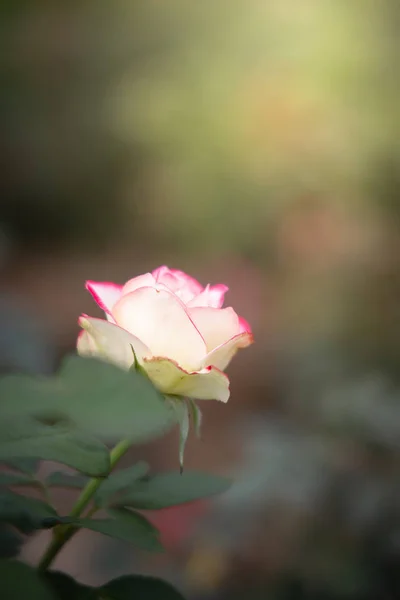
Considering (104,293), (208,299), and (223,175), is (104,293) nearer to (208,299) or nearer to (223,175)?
(208,299)

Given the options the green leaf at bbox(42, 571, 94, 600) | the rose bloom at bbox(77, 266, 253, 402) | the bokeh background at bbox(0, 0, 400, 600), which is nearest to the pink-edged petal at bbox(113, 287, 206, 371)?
the rose bloom at bbox(77, 266, 253, 402)

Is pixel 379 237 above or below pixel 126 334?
below

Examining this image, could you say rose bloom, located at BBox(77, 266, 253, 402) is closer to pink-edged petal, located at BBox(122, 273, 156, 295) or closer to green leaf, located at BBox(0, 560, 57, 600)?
pink-edged petal, located at BBox(122, 273, 156, 295)

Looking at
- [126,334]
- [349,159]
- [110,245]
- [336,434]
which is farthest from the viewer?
[110,245]

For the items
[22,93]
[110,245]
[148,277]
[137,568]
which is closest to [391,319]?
[137,568]

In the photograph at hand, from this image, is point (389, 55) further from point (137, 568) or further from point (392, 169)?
point (137, 568)

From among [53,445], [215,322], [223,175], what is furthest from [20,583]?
[223,175]

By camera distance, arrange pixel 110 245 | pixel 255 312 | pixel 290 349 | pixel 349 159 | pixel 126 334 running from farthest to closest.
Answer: pixel 110 245 → pixel 349 159 → pixel 255 312 → pixel 290 349 → pixel 126 334

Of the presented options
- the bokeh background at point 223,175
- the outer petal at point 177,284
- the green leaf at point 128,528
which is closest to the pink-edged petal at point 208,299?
the outer petal at point 177,284
